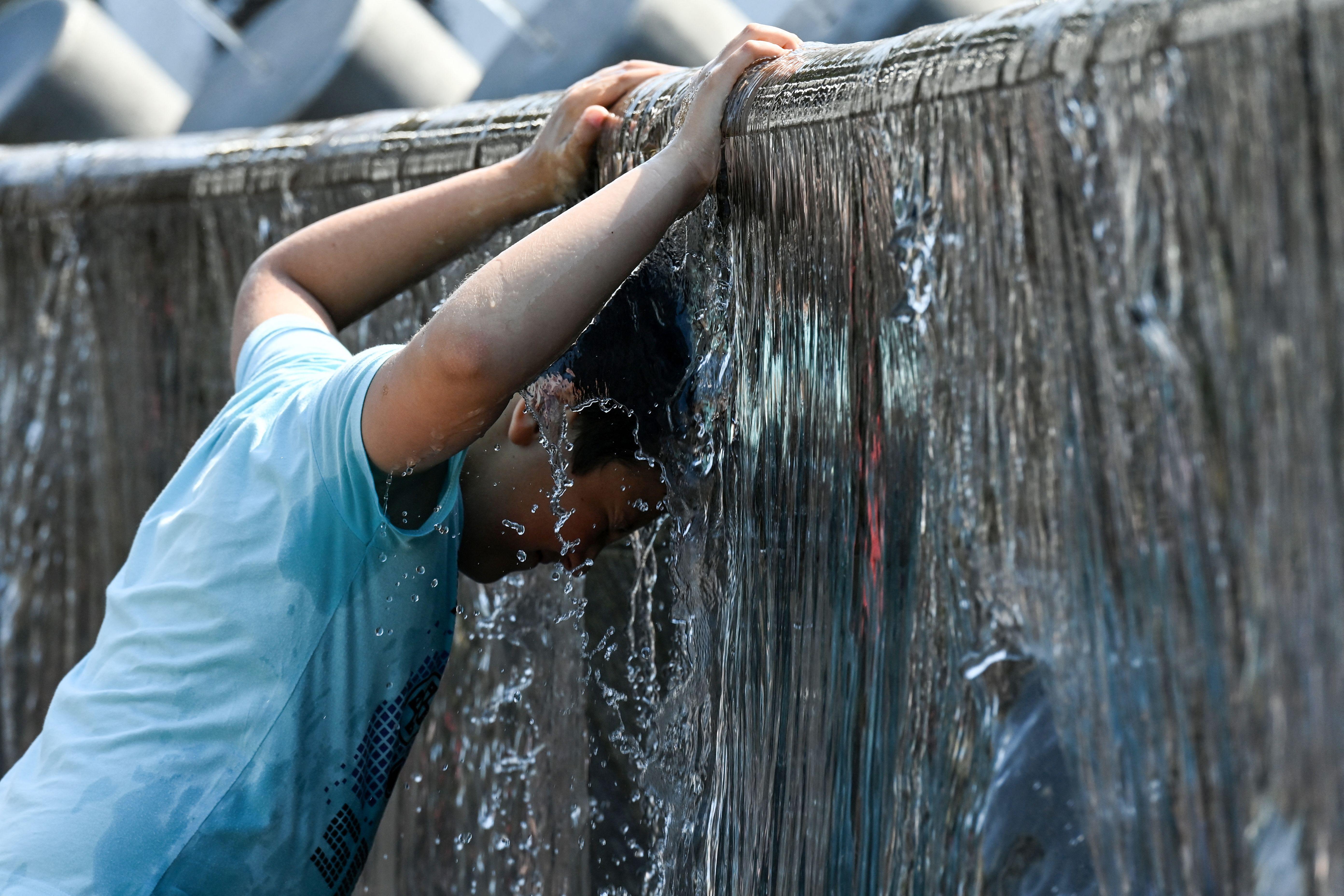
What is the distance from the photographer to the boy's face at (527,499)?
1891 mm

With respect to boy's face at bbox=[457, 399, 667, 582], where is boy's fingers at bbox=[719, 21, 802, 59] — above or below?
above

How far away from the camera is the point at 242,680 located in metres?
1.75

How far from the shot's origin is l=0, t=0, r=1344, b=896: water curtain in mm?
1090

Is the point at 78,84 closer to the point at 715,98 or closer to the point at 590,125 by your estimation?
the point at 590,125

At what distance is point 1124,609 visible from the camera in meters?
1.24

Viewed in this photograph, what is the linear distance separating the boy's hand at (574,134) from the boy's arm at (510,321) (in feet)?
1.45

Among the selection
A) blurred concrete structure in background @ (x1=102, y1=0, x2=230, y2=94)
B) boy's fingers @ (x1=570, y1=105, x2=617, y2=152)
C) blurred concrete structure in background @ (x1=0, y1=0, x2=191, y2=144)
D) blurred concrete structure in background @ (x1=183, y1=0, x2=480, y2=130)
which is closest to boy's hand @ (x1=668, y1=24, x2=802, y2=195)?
boy's fingers @ (x1=570, y1=105, x2=617, y2=152)

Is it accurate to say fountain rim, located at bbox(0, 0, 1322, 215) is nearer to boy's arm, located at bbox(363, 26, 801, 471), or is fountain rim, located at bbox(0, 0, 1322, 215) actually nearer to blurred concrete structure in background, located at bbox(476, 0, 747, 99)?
boy's arm, located at bbox(363, 26, 801, 471)

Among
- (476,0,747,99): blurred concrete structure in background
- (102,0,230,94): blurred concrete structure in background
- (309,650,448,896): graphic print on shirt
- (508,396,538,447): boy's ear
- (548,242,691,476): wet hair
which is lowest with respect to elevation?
(309,650,448,896): graphic print on shirt

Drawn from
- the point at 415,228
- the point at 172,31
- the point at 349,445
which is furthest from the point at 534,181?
the point at 172,31

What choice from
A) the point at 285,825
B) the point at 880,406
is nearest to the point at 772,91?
the point at 880,406

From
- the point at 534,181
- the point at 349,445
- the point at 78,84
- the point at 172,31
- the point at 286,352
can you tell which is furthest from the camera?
the point at 172,31

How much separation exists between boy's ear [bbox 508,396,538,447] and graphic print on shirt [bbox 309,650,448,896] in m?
0.31

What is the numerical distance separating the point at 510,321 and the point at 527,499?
44 centimetres
